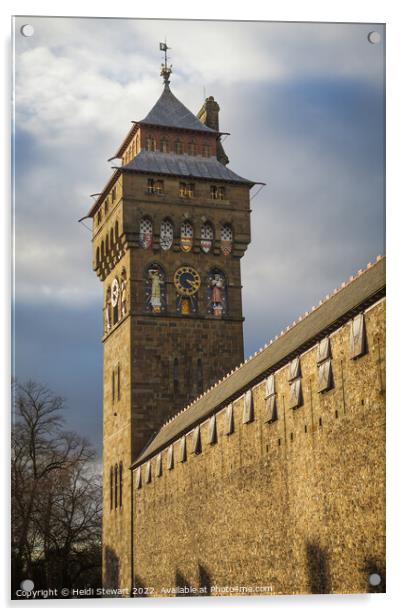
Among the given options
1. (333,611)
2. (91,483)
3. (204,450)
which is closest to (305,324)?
(204,450)

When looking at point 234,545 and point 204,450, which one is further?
point 204,450

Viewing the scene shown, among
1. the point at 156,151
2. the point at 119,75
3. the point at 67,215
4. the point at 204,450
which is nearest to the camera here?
the point at 119,75

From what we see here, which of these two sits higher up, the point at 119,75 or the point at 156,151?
the point at 156,151

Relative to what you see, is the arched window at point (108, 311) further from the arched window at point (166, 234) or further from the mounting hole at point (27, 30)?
the mounting hole at point (27, 30)

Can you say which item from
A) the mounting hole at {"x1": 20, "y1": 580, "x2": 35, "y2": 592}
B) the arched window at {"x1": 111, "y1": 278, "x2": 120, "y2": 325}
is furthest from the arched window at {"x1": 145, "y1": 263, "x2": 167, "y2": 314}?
the mounting hole at {"x1": 20, "y1": 580, "x2": 35, "y2": 592}

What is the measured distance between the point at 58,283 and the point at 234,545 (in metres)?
8.56

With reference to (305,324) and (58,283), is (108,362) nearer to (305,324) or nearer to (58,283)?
(305,324)

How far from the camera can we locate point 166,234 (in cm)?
4894

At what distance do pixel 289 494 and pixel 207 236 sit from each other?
21556 mm

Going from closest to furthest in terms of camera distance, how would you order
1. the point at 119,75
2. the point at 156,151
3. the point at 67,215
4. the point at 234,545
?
1. the point at 119,75
2. the point at 67,215
3. the point at 234,545
4. the point at 156,151

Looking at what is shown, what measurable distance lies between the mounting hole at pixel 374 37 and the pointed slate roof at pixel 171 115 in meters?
5.76

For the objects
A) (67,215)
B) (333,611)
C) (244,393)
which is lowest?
(333,611)

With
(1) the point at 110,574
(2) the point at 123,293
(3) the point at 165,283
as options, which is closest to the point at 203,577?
(1) the point at 110,574
